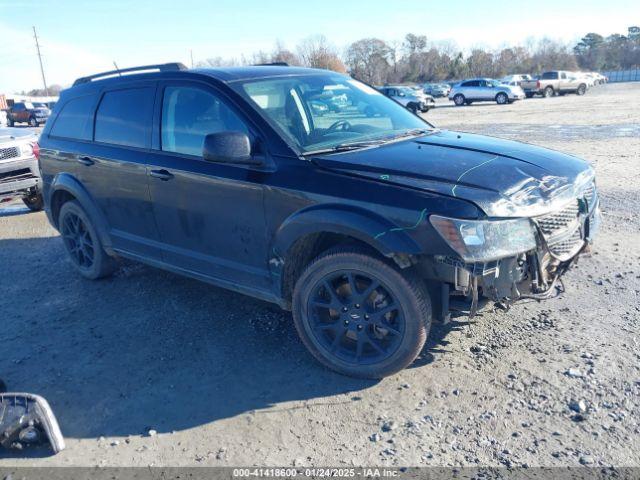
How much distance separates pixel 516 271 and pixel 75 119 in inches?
172

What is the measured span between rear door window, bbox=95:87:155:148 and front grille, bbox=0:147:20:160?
4.39 meters

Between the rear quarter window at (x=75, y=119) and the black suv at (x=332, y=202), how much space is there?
27cm

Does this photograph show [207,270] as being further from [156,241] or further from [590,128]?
[590,128]

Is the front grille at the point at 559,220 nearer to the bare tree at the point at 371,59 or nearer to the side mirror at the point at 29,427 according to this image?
→ the side mirror at the point at 29,427

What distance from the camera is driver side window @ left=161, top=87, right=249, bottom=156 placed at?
3.90 metres

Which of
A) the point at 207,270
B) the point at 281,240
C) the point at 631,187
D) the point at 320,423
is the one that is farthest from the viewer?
the point at 631,187

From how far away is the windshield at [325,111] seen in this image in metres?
3.83

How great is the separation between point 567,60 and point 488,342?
95472 millimetres

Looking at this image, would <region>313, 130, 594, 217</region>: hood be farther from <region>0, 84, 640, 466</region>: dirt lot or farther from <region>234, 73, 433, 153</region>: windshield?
<region>0, 84, 640, 466</region>: dirt lot

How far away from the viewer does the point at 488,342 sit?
380 cm

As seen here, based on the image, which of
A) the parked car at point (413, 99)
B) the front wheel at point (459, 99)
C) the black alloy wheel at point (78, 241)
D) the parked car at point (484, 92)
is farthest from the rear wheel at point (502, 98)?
the black alloy wheel at point (78, 241)

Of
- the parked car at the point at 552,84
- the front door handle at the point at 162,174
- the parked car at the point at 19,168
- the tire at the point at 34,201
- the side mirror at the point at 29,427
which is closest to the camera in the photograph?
the side mirror at the point at 29,427

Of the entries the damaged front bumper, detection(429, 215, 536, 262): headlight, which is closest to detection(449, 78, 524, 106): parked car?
the damaged front bumper

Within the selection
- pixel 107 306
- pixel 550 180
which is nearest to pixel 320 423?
pixel 550 180
